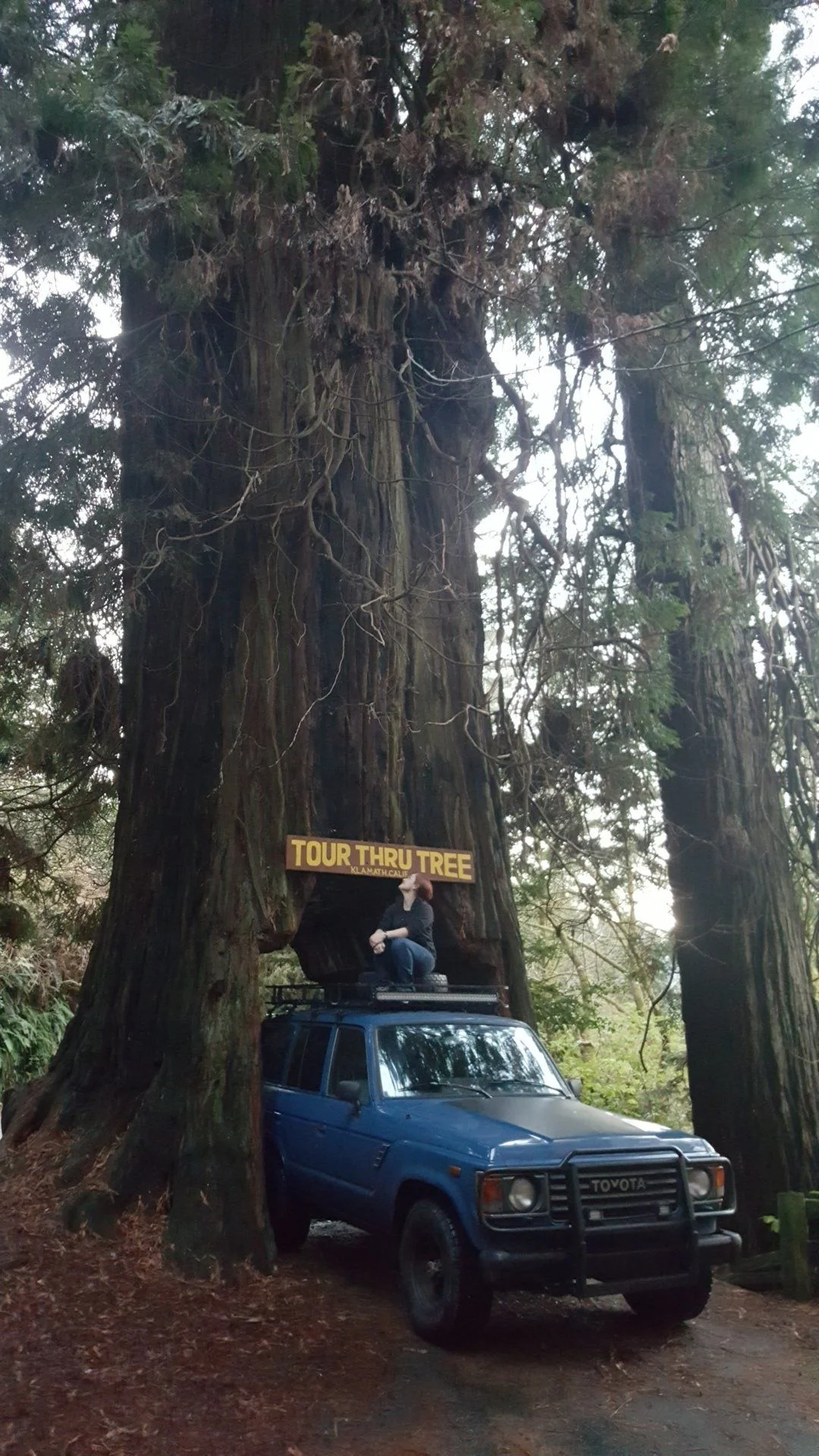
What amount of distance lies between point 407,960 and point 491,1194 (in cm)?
312

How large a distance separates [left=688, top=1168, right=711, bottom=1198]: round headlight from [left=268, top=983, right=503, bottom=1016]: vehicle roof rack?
2333 mm

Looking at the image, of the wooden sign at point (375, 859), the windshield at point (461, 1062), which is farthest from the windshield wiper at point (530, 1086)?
the wooden sign at point (375, 859)

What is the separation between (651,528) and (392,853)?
4.18 m

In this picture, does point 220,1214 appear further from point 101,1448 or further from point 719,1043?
point 719,1043

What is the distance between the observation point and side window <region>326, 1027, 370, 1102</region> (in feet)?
27.3

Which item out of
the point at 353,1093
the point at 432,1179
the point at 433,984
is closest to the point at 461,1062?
the point at 353,1093

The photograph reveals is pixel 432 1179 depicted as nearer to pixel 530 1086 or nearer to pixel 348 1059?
pixel 530 1086

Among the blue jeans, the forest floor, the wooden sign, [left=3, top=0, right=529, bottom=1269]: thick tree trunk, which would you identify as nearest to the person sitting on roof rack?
the blue jeans

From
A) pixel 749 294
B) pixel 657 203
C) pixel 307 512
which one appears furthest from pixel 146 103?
pixel 749 294

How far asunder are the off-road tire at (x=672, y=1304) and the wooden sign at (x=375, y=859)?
3.86 m

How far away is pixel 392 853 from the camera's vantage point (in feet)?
33.4

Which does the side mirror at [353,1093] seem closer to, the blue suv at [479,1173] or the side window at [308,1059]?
the blue suv at [479,1173]

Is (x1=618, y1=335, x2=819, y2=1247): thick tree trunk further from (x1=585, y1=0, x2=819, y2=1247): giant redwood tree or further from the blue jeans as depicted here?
the blue jeans

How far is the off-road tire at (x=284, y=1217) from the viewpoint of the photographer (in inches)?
349
